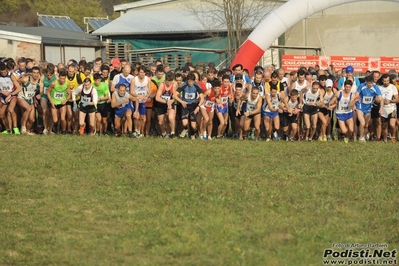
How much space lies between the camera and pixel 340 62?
33.6 metres

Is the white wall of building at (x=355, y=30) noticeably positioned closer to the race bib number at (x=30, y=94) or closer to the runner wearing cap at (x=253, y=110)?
the runner wearing cap at (x=253, y=110)

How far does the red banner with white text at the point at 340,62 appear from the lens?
107 ft

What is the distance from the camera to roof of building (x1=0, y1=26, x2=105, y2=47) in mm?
41219

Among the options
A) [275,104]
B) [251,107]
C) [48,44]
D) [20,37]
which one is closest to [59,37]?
[48,44]

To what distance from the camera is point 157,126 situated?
60.1 ft

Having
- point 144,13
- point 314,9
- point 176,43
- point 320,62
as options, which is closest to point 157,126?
point 314,9

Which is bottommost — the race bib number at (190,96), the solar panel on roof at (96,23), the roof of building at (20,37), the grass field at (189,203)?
the grass field at (189,203)

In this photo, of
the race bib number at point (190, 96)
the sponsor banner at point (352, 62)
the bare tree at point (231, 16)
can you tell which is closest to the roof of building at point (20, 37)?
the bare tree at point (231, 16)

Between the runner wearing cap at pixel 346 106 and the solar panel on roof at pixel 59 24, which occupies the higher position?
the solar panel on roof at pixel 59 24

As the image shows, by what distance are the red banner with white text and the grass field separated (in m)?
17.3

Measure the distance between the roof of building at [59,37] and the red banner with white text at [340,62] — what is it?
48.8 feet

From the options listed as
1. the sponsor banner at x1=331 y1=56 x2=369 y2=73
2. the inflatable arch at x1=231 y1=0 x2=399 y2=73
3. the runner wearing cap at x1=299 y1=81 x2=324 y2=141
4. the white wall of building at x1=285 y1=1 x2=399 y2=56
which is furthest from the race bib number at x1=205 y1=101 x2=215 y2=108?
the white wall of building at x1=285 y1=1 x2=399 y2=56

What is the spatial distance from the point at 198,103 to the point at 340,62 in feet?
57.5

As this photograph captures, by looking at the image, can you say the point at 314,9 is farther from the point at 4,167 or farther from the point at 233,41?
the point at 233,41
